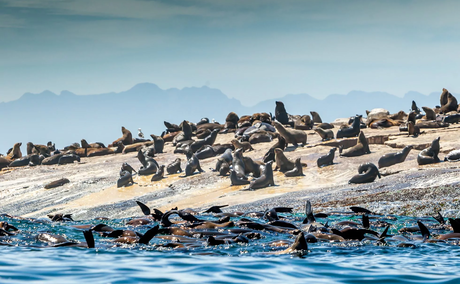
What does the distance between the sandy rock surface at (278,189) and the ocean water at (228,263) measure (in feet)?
14.1

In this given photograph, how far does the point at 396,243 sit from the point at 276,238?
1.74m

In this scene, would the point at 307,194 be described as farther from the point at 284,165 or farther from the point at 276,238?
the point at 276,238

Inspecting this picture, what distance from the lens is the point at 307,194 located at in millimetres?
14555

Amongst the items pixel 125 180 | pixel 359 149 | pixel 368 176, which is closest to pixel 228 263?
pixel 368 176

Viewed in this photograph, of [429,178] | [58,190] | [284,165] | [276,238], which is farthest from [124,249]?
[58,190]

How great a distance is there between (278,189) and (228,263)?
9.96 metres

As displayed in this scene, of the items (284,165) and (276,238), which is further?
(284,165)

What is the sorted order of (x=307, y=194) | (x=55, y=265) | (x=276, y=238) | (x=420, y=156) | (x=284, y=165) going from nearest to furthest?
(x=55, y=265), (x=276, y=238), (x=307, y=194), (x=420, y=156), (x=284, y=165)

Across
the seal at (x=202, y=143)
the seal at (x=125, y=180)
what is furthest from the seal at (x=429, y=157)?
the seal at (x=202, y=143)

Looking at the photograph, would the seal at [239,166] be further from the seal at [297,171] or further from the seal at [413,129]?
the seal at [413,129]

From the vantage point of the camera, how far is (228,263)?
623cm

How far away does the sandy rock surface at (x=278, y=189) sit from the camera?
1225 cm

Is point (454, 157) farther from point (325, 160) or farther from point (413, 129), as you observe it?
point (413, 129)

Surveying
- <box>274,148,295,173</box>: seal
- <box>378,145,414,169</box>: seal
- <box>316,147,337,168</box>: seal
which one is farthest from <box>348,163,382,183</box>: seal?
<box>274,148,295,173</box>: seal
